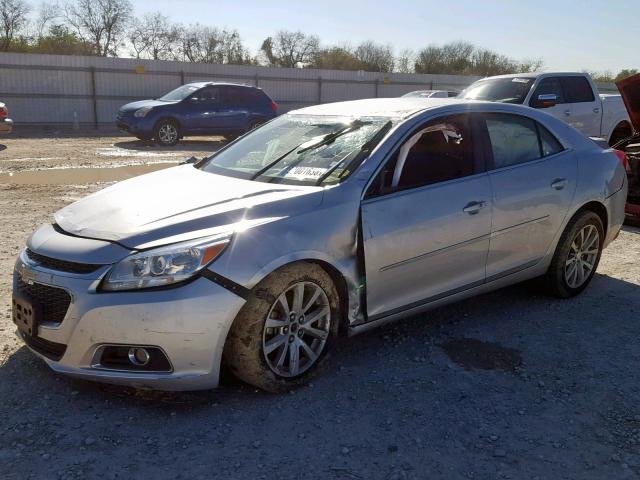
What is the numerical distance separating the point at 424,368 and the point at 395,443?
883mm

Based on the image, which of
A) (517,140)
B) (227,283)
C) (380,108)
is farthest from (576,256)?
(227,283)

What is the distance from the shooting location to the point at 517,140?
4.59 meters

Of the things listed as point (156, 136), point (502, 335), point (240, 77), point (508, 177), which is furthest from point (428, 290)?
point (240, 77)

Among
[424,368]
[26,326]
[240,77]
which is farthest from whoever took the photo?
[240,77]

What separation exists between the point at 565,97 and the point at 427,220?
29.1 feet

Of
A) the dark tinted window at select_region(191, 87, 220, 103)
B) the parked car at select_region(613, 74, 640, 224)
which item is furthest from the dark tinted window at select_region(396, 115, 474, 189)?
the dark tinted window at select_region(191, 87, 220, 103)

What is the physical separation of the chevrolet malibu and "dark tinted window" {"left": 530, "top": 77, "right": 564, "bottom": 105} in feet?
19.9

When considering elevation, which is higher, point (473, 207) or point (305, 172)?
point (305, 172)

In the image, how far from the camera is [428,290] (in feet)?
13.0

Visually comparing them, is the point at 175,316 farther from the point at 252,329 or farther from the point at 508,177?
the point at 508,177

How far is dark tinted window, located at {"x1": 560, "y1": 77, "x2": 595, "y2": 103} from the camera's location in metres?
11.3

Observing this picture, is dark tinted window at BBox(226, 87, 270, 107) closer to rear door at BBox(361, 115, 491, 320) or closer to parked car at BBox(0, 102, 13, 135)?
parked car at BBox(0, 102, 13, 135)

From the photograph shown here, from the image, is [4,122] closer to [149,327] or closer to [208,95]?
[208,95]

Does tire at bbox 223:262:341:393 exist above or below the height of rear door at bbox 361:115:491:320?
below
